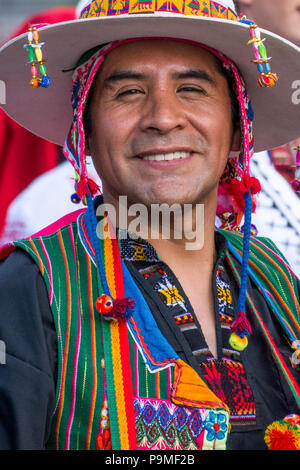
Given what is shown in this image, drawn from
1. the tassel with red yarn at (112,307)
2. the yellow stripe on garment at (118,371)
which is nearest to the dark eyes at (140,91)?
the yellow stripe on garment at (118,371)

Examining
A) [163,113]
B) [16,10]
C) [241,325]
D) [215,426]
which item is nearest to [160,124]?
[163,113]

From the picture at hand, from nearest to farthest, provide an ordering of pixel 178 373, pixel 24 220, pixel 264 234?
1. pixel 178 373
2. pixel 264 234
3. pixel 24 220

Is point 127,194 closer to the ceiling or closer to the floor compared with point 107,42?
closer to the floor

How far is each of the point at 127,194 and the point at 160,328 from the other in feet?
1.41

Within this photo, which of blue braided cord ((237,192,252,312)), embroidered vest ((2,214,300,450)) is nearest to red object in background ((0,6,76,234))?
blue braided cord ((237,192,252,312))

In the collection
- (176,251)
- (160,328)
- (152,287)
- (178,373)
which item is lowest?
(178,373)

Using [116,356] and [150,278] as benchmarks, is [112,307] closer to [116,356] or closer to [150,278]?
[116,356]

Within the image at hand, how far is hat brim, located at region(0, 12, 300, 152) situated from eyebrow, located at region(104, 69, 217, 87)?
9cm

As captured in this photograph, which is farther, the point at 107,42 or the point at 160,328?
the point at 107,42

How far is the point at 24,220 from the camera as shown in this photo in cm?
349

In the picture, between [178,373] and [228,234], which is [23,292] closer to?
[178,373]

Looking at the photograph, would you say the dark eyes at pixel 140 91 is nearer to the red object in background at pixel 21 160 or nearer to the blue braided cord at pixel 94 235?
the blue braided cord at pixel 94 235

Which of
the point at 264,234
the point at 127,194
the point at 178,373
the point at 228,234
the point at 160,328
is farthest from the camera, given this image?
the point at 264,234

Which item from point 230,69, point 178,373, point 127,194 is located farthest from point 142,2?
point 178,373
